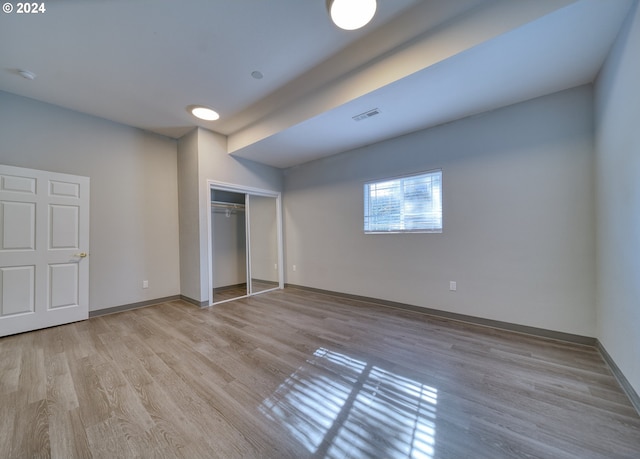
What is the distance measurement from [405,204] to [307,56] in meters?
2.29

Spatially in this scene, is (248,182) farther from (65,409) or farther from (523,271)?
(523,271)

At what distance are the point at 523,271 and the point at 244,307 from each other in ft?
12.3

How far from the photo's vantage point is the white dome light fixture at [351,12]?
1.75 m

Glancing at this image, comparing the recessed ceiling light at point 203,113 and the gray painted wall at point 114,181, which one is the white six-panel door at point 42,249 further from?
the recessed ceiling light at point 203,113

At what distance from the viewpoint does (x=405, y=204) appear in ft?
11.5

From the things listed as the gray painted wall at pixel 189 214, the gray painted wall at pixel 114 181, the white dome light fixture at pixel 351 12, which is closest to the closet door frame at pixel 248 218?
the gray painted wall at pixel 189 214

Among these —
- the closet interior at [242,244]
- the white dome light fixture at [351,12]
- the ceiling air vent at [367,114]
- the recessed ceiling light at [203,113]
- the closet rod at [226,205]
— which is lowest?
the closet interior at [242,244]

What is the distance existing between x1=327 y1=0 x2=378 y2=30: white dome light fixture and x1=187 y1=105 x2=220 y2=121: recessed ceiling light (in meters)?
2.14

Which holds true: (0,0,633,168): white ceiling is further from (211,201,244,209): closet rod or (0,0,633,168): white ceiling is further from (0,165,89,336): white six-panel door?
(211,201,244,209): closet rod

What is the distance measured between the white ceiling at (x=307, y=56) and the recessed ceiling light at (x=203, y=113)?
130 millimetres

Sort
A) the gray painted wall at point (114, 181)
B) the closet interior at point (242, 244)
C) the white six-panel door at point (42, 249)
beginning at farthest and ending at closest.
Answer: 1. the closet interior at point (242, 244)
2. the gray painted wall at point (114, 181)
3. the white six-panel door at point (42, 249)

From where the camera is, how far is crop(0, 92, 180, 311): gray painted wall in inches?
116

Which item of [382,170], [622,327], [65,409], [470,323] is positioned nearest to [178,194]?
[65,409]

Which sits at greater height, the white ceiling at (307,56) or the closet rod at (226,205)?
the white ceiling at (307,56)
